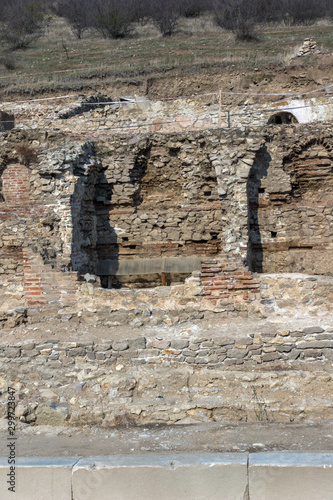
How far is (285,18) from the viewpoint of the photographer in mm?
33000

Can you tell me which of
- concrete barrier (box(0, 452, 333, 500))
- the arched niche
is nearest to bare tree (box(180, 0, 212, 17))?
the arched niche

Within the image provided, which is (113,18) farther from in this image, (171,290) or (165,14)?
(171,290)

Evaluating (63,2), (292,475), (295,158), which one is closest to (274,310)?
(292,475)

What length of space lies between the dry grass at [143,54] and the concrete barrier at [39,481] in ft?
56.0

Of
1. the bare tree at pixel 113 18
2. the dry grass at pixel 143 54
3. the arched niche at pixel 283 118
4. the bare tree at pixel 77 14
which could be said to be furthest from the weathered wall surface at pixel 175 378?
the bare tree at pixel 77 14

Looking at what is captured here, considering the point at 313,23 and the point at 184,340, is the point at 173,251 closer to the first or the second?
the point at 184,340

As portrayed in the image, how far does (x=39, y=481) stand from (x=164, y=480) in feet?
3.27

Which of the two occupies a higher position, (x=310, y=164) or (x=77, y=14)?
(x=77, y=14)

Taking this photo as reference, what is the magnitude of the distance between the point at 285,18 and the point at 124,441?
3479 cm

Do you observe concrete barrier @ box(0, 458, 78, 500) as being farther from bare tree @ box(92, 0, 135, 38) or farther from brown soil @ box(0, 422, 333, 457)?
bare tree @ box(92, 0, 135, 38)

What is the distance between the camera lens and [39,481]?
373cm

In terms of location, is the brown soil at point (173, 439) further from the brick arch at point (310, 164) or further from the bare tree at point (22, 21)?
the bare tree at point (22, 21)

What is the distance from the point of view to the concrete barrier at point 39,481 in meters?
3.71

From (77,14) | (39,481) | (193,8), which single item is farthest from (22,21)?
(39,481)
